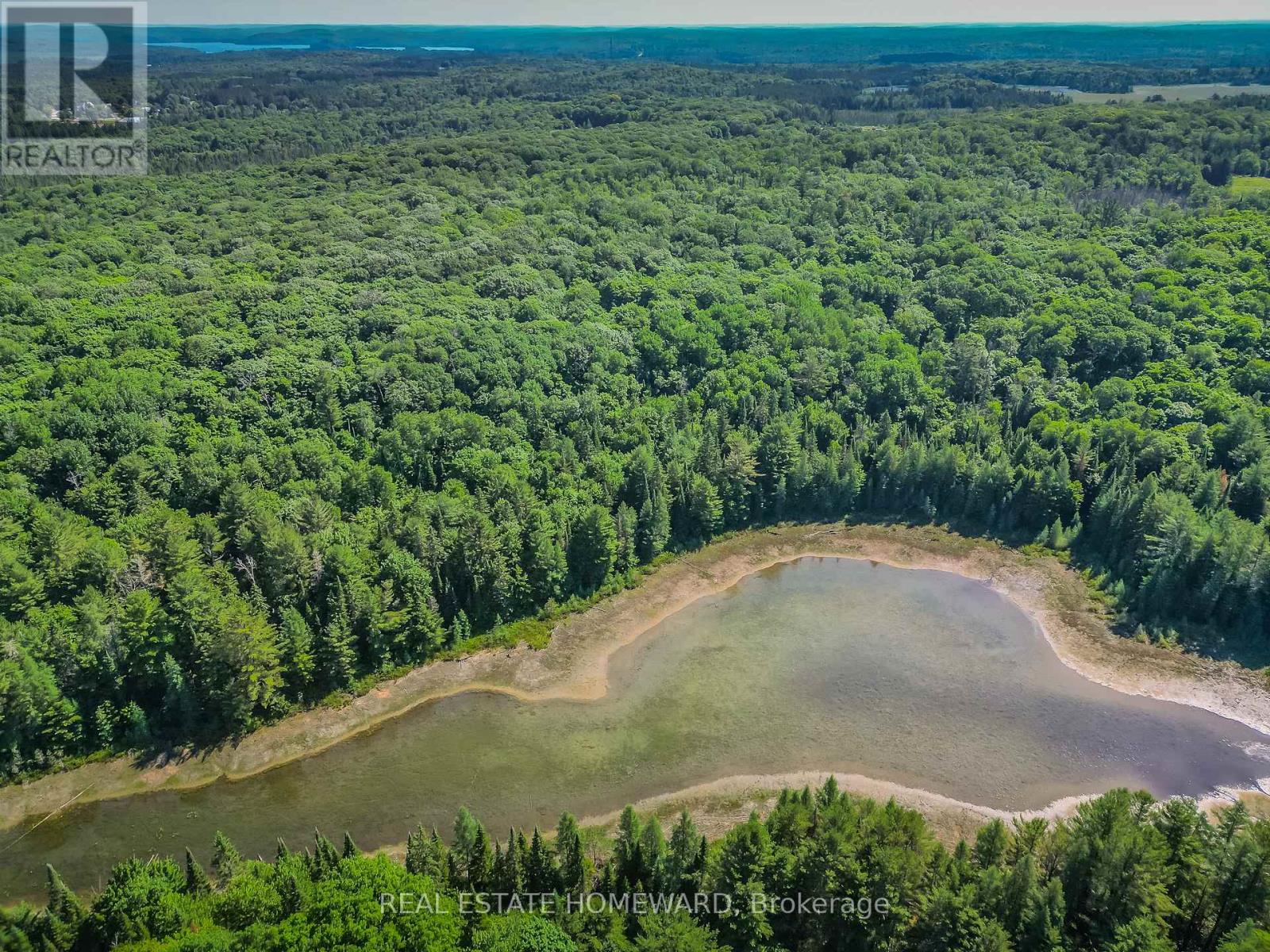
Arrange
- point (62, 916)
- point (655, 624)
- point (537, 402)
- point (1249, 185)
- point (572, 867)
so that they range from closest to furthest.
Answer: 1. point (62, 916)
2. point (572, 867)
3. point (655, 624)
4. point (537, 402)
5. point (1249, 185)

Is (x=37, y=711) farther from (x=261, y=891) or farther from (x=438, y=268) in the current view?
(x=438, y=268)

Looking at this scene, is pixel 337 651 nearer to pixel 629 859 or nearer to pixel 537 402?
pixel 629 859

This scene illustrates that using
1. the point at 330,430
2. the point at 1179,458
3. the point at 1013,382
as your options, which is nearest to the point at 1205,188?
the point at 1013,382

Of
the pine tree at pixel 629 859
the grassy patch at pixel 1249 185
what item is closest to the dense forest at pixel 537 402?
the grassy patch at pixel 1249 185

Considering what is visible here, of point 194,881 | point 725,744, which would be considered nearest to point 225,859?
point 194,881

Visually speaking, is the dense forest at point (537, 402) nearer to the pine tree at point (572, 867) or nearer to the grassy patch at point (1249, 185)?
the grassy patch at point (1249, 185)

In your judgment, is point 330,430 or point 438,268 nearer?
point 330,430
